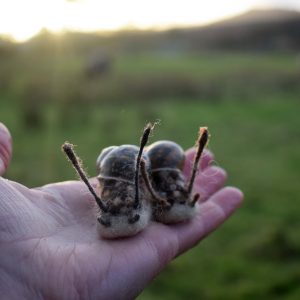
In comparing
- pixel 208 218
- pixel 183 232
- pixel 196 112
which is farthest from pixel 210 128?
pixel 183 232

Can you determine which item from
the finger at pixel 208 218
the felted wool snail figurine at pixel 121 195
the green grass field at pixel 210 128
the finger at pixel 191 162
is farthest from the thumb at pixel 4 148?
the green grass field at pixel 210 128

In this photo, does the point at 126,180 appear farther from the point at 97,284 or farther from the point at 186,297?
the point at 186,297

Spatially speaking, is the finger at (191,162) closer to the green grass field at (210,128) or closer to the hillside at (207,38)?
the green grass field at (210,128)

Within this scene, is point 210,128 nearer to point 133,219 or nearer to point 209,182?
point 209,182

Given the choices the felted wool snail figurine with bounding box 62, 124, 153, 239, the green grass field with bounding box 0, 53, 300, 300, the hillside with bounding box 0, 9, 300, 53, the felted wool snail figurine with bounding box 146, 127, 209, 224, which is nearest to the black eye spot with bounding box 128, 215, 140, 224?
the felted wool snail figurine with bounding box 62, 124, 153, 239

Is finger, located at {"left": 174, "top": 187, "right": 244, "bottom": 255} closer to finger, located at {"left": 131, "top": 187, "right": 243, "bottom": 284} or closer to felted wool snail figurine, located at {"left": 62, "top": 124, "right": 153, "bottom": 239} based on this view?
finger, located at {"left": 131, "top": 187, "right": 243, "bottom": 284}

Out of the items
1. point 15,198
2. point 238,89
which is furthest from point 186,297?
point 238,89

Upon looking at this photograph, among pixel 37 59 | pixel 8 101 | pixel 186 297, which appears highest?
pixel 37 59
